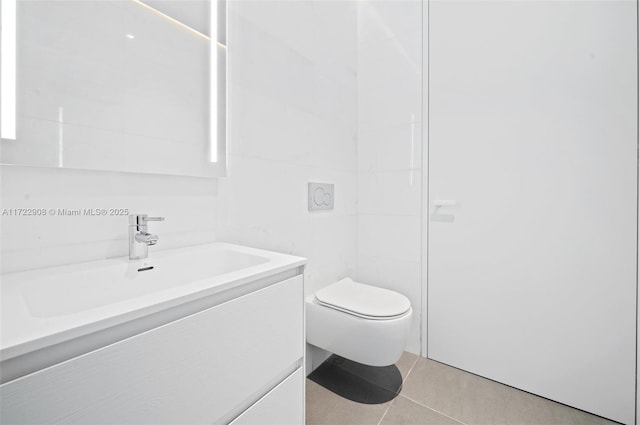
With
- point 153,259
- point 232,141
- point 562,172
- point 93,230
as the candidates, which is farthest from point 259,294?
point 562,172

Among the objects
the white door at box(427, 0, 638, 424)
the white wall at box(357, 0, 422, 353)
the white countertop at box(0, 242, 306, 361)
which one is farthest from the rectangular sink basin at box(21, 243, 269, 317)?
the white door at box(427, 0, 638, 424)

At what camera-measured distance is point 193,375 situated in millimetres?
545

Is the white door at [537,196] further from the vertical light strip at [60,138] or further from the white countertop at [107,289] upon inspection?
the vertical light strip at [60,138]

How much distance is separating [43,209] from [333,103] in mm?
1315

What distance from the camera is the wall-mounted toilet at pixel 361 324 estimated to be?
113 cm

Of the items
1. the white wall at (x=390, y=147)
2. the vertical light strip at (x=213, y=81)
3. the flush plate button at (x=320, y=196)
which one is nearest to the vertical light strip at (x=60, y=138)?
the vertical light strip at (x=213, y=81)

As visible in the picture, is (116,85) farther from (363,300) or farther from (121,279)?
(363,300)

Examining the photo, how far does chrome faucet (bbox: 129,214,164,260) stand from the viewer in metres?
0.76

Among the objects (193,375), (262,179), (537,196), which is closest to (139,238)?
(193,375)

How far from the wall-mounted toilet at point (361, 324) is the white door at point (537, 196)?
1.49 feet

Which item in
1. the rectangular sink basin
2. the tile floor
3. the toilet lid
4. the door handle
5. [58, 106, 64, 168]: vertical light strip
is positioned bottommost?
the tile floor

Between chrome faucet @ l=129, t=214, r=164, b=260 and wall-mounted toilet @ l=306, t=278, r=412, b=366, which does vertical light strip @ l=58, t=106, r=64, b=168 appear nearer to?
chrome faucet @ l=129, t=214, r=164, b=260

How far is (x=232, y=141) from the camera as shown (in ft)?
3.53

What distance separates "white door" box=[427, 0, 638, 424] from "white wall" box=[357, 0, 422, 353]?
0.09m
